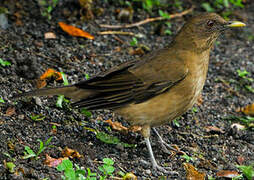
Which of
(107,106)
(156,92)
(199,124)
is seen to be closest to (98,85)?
(107,106)

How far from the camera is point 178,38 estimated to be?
552cm

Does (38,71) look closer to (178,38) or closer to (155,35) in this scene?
(178,38)

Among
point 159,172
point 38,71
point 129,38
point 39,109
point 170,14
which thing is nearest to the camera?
point 159,172

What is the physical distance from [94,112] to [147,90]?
95cm

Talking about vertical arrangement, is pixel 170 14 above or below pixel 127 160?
above

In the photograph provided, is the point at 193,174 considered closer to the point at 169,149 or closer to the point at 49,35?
the point at 169,149

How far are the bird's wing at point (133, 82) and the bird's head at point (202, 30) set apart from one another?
1.32 feet

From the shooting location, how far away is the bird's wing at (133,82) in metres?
4.99

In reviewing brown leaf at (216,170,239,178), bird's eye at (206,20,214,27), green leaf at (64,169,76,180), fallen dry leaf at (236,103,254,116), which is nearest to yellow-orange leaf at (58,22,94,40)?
bird's eye at (206,20,214,27)

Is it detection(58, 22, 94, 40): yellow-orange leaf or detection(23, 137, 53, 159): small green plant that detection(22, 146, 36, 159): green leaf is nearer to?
detection(23, 137, 53, 159): small green plant

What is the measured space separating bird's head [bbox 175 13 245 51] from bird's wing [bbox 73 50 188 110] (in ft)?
1.32

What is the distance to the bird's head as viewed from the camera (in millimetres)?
5461

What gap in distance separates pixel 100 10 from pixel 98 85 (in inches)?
112

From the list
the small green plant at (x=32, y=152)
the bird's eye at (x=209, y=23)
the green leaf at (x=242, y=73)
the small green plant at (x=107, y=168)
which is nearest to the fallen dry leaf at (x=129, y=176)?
the small green plant at (x=107, y=168)
